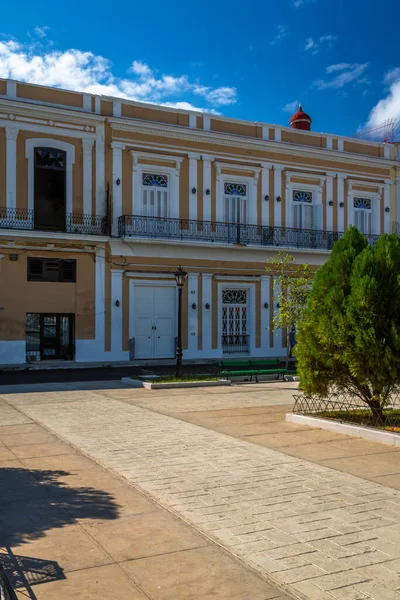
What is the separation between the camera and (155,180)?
24656mm

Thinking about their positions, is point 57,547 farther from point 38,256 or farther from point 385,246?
point 38,256

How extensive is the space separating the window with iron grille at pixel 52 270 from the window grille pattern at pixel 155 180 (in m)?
4.40

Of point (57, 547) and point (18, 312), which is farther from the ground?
point (18, 312)

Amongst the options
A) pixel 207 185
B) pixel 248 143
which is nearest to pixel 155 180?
pixel 207 185

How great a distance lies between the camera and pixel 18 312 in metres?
22.0

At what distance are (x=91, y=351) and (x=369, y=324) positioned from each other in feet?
50.1

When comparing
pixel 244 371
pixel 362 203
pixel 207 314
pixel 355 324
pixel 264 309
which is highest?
pixel 362 203

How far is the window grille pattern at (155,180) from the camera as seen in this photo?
2447 cm

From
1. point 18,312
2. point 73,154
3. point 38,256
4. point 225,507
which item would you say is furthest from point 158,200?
point 225,507

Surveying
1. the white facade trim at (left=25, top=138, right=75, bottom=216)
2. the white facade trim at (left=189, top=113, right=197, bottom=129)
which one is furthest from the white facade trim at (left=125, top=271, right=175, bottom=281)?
the white facade trim at (left=189, top=113, right=197, bottom=129)

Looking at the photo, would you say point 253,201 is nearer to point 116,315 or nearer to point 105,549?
point 116,315

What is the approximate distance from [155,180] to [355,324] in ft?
54.3

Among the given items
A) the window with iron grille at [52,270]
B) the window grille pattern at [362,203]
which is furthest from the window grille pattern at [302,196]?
the window with iron grille at [52,270]

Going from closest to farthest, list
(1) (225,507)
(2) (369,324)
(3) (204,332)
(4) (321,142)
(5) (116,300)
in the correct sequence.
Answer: (1) (225,507) → (2) (369,324) → (5) (116,300) → (3) (204,332) → (4) (321,142)
